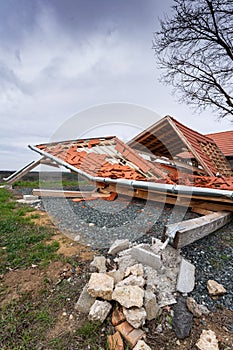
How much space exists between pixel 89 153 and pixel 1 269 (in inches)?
166

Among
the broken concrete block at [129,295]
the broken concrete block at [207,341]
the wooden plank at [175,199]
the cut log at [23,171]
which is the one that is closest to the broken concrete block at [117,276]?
the broken concrete block at [129,295]

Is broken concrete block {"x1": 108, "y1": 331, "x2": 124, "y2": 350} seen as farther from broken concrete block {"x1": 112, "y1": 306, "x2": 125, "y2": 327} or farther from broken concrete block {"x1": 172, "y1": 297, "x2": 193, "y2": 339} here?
broken concrete block {"x1": 172, "y1": 297, "x2": 193, "y2": 339}

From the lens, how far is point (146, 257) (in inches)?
69.9

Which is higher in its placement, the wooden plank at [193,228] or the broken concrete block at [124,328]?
the wooden plank at [193,228]

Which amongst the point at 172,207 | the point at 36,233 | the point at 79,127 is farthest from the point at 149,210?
the point at 79,127

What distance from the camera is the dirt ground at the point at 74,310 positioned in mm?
1270

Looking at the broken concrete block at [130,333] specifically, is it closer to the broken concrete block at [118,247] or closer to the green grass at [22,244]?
the broken concrete block at [118,247]

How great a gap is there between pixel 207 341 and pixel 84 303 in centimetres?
99

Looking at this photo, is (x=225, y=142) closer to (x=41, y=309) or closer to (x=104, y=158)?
(x=104, y=158)

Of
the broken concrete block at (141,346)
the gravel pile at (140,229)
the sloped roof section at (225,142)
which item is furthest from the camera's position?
the sloped roof section at (225,142)

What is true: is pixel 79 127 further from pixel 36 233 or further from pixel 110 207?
pixel 36 233

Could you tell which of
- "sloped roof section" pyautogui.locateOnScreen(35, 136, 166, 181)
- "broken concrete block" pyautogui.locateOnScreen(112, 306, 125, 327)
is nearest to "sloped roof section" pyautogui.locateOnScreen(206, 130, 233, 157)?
"sloped roof section" pyautogui.locateOnScreen(35, 136, 166, 181)

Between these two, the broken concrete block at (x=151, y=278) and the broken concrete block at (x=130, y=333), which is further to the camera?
the broken concrete block at (x=151, y=278)

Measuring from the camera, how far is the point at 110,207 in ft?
13.5
